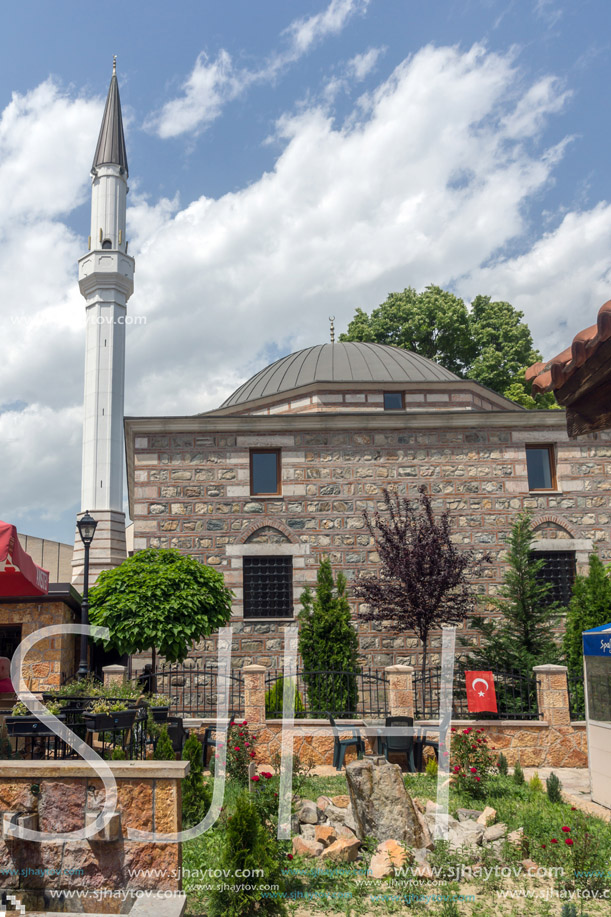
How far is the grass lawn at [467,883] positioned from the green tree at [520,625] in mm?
7034

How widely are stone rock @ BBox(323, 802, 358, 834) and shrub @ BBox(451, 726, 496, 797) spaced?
6.31 ft

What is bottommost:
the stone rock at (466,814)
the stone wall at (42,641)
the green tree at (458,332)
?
the stone rock at (466,814)

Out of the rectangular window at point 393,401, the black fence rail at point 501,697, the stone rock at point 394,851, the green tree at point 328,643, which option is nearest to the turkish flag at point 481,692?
the black fence rail at point 501,697

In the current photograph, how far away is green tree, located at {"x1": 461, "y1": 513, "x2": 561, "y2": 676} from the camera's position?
1439 centimetres

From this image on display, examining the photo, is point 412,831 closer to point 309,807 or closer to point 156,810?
point 309,807

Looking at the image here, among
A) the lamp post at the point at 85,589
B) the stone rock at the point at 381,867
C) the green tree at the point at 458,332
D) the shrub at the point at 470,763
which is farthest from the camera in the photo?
the green tree at the point at 458,332

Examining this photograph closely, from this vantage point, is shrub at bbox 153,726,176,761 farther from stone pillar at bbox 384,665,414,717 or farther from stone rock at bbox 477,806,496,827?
stone pillar at bbox 384,665,414,717

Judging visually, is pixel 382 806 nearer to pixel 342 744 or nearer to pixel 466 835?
pixel 466 835

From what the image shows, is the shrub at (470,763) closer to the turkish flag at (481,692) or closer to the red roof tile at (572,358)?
the turkish flag at (481,692)

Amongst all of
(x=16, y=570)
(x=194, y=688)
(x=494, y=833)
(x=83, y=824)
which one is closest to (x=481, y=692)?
(x=494, y=833)

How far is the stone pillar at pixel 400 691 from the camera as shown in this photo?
12.1m

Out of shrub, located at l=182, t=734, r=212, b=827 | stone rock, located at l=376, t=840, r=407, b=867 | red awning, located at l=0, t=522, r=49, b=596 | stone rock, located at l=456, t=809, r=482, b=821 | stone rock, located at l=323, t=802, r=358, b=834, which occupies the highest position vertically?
red awning, located at l=0, t=522, r=49, b=596

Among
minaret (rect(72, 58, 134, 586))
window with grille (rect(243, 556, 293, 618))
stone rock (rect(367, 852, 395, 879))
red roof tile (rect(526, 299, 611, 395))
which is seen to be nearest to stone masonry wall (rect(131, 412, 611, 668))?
window with grille (rect(243, 556, 293, 618))

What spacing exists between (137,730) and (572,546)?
11.2 m
